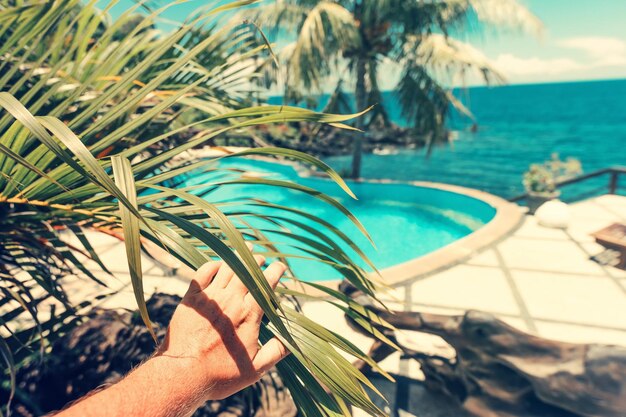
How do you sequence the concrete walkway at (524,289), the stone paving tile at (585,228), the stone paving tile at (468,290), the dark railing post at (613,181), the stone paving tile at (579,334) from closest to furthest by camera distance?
the stone paving tile at (579,334), the concrete walkway at (524,289), the stone paving tile at (468,290), the stone paving tile at (585,228), the dark railing post at (613,181)

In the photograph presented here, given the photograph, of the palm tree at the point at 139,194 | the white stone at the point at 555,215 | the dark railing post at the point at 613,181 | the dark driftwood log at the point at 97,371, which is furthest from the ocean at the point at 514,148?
the palm tree at the point at 139,194

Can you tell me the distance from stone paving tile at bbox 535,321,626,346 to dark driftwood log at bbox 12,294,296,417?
8.88ft

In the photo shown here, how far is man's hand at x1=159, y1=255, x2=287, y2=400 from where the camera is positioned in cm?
87

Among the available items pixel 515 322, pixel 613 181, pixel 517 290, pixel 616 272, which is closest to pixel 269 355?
pixel 515 322

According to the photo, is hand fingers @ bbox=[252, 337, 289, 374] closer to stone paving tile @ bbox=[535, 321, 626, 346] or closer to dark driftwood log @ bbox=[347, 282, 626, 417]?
dark driftwood log @ bbox=[347, 282, 626, 417]

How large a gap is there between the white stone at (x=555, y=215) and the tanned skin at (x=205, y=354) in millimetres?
6966

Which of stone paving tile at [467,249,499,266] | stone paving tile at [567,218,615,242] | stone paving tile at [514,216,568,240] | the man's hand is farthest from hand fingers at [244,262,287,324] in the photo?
stone paving tile at [567,218,615,242]

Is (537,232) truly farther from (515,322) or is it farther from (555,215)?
(515,322)

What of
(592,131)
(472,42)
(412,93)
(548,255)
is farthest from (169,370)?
(592,131)

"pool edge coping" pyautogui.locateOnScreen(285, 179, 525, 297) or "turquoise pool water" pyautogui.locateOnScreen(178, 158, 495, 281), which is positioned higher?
"pool edge coping" pyautogui.locateOnScreen(285, 179, 525, 297)

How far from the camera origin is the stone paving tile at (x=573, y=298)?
394 cm

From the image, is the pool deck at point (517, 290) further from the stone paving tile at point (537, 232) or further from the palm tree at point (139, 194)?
the palm tree at point (139, 194)

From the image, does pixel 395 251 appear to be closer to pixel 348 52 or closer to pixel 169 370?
pixel 348 52

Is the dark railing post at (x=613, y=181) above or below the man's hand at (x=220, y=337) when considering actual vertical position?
below
